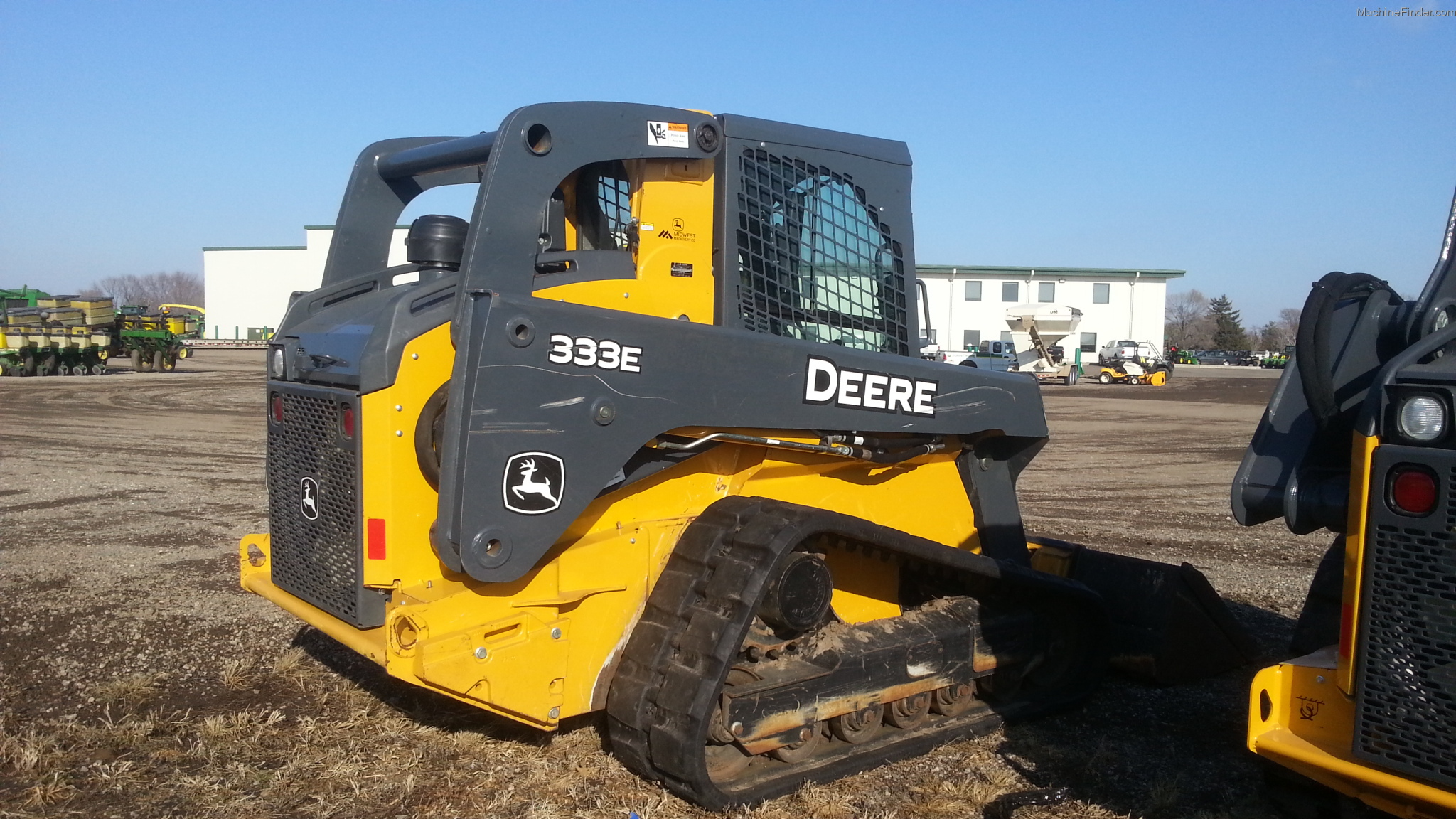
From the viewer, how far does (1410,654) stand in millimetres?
2826

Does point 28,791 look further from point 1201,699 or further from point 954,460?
point 1201,699

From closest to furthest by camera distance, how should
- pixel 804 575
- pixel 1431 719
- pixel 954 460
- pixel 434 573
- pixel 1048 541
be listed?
pixel 1431 719, pixel 434 573, pixel 804 575, pixel 954 460, pixel 1048 541

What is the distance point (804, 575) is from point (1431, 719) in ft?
6.78

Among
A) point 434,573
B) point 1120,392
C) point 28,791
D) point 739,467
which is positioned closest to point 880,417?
point 739,467

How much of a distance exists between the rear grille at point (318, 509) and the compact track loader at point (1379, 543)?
9.68ft

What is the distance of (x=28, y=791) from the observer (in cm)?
398

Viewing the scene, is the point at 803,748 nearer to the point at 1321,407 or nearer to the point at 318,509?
the point at 318,509

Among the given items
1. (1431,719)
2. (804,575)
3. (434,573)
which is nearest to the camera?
(1431,719)

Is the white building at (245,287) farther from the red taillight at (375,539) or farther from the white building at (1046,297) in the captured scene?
the red taillight at (375,539)

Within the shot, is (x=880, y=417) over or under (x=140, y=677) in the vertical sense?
over

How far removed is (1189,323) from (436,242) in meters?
131

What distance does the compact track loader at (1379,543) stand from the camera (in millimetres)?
2771

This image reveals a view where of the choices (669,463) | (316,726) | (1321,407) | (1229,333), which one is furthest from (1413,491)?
(1229,333)

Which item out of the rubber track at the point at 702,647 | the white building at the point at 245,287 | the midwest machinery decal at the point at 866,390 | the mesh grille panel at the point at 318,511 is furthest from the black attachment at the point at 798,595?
the white building at the point at 245,287
